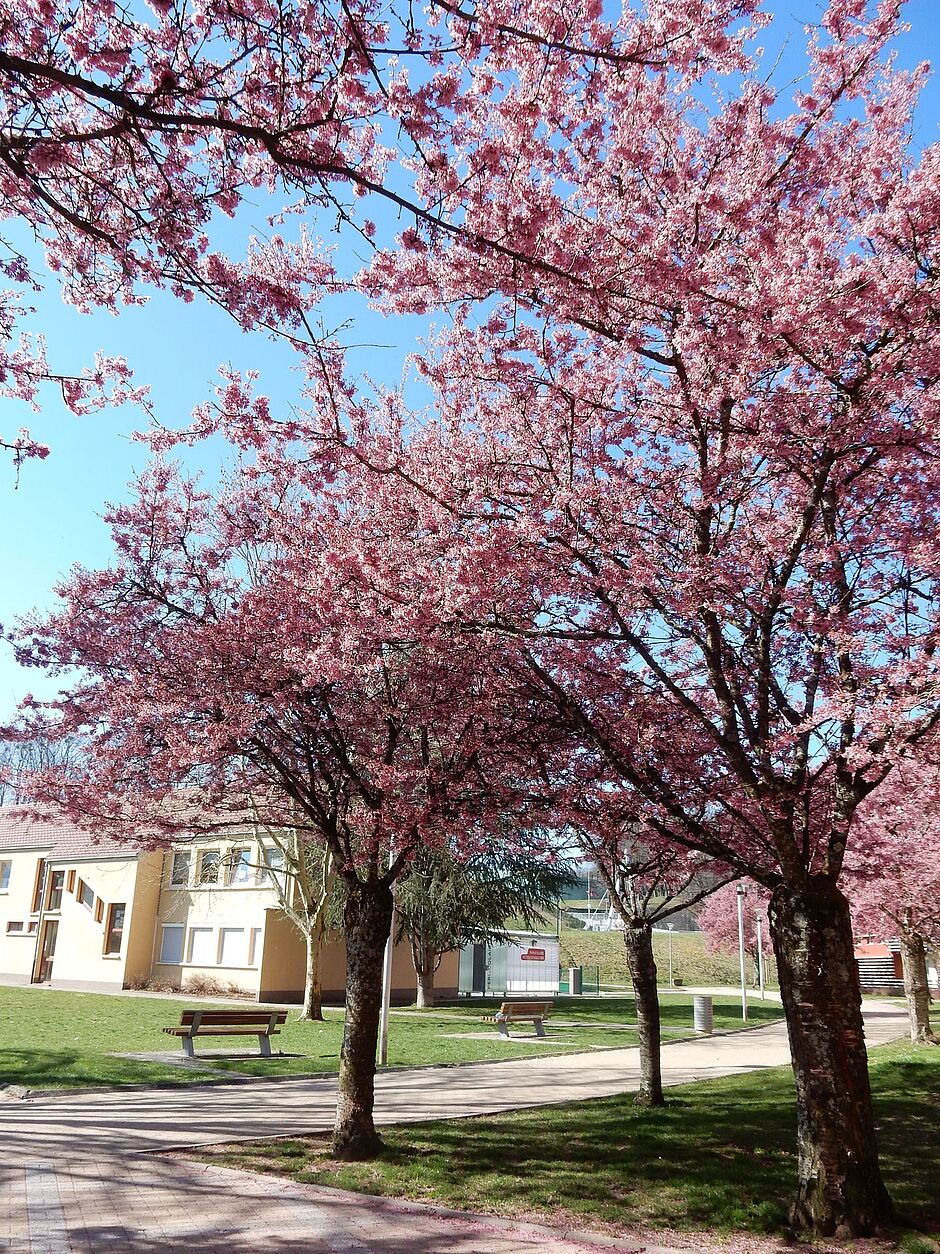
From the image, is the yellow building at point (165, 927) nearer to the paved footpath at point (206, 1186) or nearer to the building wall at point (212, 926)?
the building wall at point (212, 926)

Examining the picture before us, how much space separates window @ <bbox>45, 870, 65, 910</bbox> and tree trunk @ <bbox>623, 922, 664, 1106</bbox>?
30113 mm

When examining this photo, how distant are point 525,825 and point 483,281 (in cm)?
523

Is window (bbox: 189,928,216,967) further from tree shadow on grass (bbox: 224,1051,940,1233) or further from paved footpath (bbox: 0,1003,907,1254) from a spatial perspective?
tree shadow on grass (bbox: 224,1051,940,1233)

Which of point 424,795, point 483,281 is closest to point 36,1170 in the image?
point 424,795

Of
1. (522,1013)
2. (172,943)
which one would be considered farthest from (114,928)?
(522,1013)

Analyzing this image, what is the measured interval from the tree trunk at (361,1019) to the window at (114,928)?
26.6m

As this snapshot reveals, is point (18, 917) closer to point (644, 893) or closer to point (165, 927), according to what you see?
point (165, 927)

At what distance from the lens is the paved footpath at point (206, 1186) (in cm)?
538

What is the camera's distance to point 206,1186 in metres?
6.55

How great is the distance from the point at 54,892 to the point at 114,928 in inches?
186

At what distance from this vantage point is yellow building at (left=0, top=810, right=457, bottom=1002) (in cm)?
2822

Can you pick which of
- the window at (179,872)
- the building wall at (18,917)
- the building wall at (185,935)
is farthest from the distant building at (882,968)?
the building wall at (18,917)

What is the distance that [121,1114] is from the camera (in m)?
9.23

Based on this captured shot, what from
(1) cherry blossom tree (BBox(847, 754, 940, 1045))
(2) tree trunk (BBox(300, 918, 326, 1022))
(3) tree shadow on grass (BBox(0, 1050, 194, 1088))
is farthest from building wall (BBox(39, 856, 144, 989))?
(1) cherry blossom tree (BBox(847, 754, 940, 1045))
